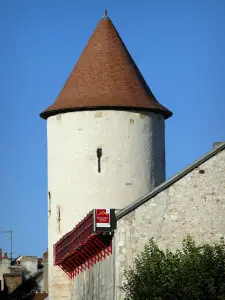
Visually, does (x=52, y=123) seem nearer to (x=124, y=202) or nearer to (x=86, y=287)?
(x=124, y=202)

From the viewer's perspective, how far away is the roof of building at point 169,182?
4286 centimetres

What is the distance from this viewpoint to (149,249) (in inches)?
1665

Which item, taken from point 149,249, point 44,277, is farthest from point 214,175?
point 44,277

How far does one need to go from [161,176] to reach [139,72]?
15.1 feet

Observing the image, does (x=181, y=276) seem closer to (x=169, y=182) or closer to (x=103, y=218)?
(x=103, y=218)

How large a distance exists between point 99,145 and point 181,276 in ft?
52.6

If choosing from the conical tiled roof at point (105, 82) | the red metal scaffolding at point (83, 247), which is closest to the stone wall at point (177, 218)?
the red metal scaffolding at point (83, 247)

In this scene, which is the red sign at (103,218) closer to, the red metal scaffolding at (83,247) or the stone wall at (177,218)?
the red metal scaffolding at (83,247)

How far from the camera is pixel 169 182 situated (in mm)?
43219

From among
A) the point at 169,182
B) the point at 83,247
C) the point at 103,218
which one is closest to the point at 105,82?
the point at 83,247

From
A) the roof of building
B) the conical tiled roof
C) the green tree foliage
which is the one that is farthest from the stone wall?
the conical tiled roof

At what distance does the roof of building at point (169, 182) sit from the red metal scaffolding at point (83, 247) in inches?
18.2

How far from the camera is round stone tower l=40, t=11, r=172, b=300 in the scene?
5397cm

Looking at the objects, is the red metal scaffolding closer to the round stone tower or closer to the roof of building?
the roof of building
